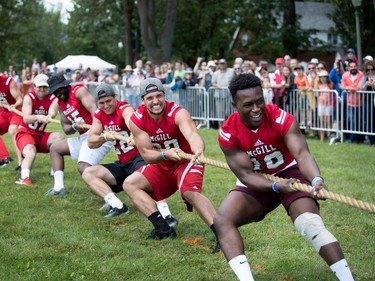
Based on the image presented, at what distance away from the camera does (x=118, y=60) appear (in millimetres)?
62375

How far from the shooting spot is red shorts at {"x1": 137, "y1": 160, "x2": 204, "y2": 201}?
22.1ft

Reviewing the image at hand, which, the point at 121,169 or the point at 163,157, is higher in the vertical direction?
the point at 163,157

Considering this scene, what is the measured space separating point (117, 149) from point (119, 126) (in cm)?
36

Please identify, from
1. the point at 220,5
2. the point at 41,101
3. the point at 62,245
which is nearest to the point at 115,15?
the point at 220,5

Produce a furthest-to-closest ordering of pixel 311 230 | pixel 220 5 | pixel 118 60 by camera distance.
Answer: pixel 118 60, pixel 220 5, pixel 311 230

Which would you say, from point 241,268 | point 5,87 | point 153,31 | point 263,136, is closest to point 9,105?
point 5,87

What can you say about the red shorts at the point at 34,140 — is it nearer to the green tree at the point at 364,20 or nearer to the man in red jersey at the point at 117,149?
the man in red jersey at the point at 117,149

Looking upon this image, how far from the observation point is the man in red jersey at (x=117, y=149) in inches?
320

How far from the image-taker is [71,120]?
9438mm

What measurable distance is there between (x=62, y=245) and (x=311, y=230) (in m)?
2.98

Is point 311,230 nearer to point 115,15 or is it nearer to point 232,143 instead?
point 232,143

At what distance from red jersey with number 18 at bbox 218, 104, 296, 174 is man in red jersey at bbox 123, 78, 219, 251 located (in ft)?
3.69

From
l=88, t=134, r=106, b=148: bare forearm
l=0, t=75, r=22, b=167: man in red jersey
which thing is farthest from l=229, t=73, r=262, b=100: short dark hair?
l=0, t=75, r=22, b=167: man in red jersey

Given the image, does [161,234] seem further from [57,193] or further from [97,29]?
[97,29]
